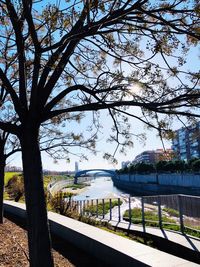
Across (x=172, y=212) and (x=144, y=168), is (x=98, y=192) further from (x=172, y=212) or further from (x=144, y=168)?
(x=172, y=212)

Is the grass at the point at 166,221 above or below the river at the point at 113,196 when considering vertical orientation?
above

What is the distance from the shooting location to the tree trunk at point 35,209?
4.40 m

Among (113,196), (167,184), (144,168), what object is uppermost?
(144,168)

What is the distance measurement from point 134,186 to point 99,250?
82.4 m

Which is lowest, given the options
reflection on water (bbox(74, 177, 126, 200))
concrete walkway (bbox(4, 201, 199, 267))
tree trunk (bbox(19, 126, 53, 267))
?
reflection on water (bbox(74, 177, 126, 200))

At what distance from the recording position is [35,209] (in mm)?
4398

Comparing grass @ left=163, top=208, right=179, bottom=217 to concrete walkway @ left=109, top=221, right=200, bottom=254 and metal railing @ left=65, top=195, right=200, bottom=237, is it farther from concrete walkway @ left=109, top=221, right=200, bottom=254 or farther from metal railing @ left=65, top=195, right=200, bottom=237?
concrete walkway @ left=109, top=221, right=200, bottom=254

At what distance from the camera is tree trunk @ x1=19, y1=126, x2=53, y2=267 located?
14.4 feet

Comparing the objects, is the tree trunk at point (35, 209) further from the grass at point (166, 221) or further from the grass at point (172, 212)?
the grass at point (172, 212)

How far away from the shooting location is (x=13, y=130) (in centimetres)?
465

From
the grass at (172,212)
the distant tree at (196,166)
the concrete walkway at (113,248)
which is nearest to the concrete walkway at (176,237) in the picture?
the grass at (172,212)

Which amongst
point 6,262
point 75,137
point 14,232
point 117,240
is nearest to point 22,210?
point 14,232

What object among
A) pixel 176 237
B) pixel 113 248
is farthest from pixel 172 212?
pixel 113 248

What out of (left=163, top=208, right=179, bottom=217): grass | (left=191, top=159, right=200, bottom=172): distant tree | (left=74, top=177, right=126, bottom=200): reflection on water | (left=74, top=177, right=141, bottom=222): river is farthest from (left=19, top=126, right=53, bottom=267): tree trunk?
(left=191, top=159, right=200, bottom=172): distant tree
